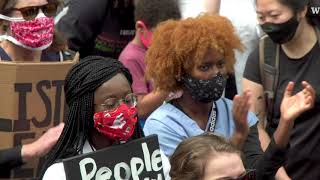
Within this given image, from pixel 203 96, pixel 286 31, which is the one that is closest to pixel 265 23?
pixel 286 31

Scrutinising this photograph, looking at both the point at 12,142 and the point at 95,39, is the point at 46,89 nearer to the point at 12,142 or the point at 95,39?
the point at 12,142

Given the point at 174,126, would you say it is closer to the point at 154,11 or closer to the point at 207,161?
the point at 207,161

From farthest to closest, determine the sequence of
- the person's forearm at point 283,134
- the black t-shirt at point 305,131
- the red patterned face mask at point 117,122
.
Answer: the black t-shirt at point 305,131
the person's forearm at point 283,134
the red patterned face mask at point 117,122

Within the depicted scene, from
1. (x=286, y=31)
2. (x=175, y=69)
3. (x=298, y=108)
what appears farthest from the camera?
(x=286, y=31)

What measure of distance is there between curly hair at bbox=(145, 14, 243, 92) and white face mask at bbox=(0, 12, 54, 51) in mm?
572

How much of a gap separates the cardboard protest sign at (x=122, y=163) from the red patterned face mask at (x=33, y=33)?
1.30m

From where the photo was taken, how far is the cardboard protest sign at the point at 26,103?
432 centimetres

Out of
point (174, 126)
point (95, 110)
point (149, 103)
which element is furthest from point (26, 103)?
point (149, 103)

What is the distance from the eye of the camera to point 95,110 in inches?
142

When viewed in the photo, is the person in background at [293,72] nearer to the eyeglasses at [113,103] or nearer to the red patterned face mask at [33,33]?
the red patterned face mask at [33,33]

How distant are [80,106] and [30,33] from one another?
1.18 m

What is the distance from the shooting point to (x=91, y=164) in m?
3.38

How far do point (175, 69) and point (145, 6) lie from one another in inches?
48.3

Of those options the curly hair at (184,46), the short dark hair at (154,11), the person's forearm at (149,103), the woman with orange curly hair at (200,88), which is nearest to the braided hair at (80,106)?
the woman with orange curly hair at (200,88)
